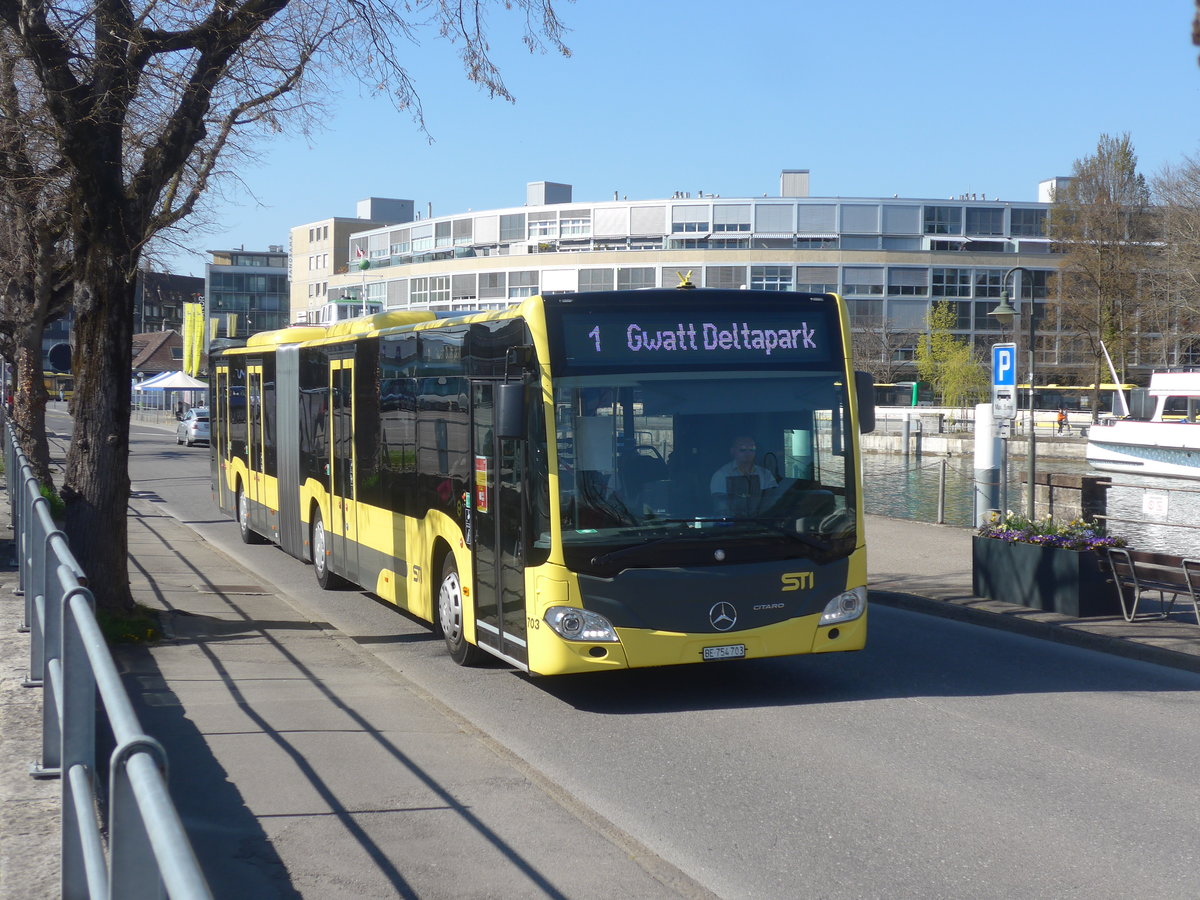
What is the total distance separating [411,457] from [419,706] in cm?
315

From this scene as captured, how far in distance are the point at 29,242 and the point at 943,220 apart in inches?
3737

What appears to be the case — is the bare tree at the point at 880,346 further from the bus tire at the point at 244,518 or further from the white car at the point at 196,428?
the bus tire at the point at 244,518

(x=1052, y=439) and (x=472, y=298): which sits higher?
(x=472, y=298)

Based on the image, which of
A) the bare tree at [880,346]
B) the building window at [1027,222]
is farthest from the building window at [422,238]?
the building window at [1027,222]

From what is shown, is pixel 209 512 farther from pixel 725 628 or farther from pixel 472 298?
pixel 472 298

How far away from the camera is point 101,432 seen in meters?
10.7

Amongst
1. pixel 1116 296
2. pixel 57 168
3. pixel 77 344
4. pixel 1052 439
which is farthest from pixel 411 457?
pixel 1116 296

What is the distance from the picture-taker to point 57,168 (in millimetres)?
14953

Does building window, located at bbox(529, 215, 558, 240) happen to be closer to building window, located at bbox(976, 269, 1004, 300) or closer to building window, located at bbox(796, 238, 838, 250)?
building window, located at bbox(796, 238, 838, 250)

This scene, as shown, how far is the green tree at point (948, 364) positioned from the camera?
300 ft

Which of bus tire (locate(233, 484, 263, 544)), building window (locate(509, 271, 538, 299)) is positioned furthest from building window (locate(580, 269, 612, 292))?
bus tire (locate(233, 484, 263, 544))

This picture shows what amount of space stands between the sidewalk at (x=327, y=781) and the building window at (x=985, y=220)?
101 meters

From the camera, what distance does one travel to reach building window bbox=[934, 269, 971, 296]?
344 ft

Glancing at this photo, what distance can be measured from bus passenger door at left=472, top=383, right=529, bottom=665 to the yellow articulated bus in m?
0.02
